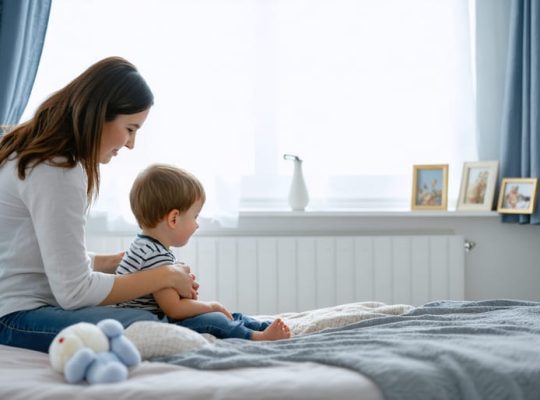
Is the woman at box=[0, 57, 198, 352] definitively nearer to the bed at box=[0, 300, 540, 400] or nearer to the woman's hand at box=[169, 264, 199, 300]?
the woman's hand at box=[169, 264, 199, 300]

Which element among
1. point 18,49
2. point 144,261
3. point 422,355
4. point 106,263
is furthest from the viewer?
point 18,49

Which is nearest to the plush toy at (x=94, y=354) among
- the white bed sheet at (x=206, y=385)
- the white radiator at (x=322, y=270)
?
the white bed sheet at (x=206, y=385)

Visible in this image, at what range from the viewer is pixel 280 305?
118 inches

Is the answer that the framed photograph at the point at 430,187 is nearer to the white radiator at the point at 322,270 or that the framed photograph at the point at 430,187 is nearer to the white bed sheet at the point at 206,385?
the white radiator at the point at 322,270

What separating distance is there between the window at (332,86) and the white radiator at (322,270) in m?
0.25

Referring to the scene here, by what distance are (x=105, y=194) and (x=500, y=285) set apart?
1806 millimetres

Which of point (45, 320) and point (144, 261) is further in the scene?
point (144, 261)

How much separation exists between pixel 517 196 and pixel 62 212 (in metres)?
2.11

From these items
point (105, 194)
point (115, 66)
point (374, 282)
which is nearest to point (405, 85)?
point (374, 282)

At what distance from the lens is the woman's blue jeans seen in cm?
154

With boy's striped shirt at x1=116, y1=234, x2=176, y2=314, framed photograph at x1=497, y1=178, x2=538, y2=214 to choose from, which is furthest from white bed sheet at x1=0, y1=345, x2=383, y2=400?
framed photograph at x1=497, y1=178, x2=538, y2=214

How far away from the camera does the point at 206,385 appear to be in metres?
1.18

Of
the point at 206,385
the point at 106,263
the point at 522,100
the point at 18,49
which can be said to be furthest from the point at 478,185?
the point at 206,385

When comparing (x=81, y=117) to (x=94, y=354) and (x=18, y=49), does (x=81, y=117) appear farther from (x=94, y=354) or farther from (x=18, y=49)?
(x=18, y=49)
